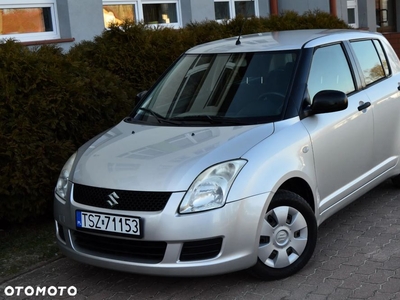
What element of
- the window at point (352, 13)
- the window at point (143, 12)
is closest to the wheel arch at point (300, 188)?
the window at point (143, 12)

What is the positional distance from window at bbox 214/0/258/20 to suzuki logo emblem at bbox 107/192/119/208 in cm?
808

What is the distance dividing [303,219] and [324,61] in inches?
58.6

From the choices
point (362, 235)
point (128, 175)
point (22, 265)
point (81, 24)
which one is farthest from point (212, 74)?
point (81, 24)

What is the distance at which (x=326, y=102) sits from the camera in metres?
4.61

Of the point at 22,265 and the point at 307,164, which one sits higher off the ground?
the point at 307,164

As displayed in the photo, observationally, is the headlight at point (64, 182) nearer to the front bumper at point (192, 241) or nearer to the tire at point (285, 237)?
the front bumper at point (192, 241)

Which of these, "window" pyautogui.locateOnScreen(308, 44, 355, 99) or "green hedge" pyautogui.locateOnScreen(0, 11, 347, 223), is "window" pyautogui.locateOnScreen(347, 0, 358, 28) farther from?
"window" pyautogui.locateOnScreen(308, 44, 355, 99)

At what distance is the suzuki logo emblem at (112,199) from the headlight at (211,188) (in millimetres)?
456

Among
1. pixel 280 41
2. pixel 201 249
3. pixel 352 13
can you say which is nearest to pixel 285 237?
pixel 201 249

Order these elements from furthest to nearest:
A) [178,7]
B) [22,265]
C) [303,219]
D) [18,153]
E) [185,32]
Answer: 1. [178,7]
2. [185,32]
3. [18,153]
4. [22,265]
5. [303,219]

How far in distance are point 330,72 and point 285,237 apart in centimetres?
162

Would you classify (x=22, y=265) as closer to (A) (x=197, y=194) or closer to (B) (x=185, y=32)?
(A) (x=197, y=194)

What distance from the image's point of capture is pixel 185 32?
8.06 m

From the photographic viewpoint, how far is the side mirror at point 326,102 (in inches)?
182
